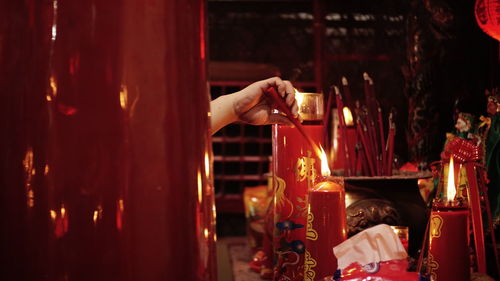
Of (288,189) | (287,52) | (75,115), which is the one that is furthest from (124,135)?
(287,52)

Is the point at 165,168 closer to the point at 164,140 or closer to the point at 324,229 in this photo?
the point at 164,140

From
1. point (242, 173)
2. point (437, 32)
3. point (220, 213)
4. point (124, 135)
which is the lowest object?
point (220, 213)

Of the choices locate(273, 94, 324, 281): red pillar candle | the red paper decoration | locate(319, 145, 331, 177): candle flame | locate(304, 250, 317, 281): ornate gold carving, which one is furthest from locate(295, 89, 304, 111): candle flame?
the red paper decoration

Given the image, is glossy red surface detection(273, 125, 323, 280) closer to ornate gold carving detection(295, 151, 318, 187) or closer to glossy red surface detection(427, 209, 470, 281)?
ornate gold carving detection(295, 151, 318, 187)

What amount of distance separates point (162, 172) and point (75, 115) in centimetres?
7

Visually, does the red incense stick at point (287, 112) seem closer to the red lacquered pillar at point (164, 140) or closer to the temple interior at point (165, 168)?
the temple interior at point (165, 168)

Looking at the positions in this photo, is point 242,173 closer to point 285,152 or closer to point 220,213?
point 220,213

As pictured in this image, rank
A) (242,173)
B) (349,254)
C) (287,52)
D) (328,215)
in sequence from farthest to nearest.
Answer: (242,173), (287,52), (328,215), (349,254)

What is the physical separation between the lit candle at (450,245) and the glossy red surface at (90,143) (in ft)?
2.63

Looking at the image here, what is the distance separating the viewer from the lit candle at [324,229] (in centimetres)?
98

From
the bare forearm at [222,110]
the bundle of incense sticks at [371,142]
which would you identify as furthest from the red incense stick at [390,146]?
the bare forearm at [222,110]

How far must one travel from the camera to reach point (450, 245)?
3.48ft

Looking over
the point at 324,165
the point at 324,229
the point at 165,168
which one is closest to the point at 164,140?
the point at 165,168

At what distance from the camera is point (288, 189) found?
1182 millimetres
